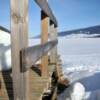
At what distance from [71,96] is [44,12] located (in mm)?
3478

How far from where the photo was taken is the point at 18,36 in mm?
1887

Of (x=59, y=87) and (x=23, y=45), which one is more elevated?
(x=23, y=45)

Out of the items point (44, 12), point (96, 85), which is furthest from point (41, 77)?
point (96, 85)

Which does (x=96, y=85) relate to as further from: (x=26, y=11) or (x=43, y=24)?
(x=26, y=11)

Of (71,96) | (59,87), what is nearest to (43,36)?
(71,96)

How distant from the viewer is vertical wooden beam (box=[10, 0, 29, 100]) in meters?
1.88

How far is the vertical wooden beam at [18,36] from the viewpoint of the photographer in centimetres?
188

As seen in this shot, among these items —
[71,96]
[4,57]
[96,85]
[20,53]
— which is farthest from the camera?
[96,85]

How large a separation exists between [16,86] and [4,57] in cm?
179

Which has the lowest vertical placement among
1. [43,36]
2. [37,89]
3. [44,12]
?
[37,89]

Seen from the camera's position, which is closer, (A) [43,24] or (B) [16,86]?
(B) [16,86]

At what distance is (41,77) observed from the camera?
358cm

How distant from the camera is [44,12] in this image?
346 cm

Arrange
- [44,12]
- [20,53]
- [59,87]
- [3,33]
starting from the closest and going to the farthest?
[20,53], [44,12], [3,33], [59,87]
